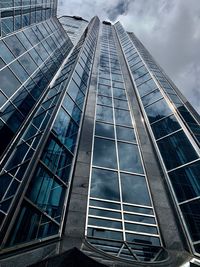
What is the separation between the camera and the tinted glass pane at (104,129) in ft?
53.7

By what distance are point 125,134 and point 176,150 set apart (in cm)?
349

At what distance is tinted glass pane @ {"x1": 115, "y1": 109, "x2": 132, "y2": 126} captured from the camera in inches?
728

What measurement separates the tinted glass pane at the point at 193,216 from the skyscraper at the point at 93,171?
4cm

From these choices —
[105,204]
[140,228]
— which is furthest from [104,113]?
[140,228]

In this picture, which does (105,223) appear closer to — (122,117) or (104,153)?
(104,153)

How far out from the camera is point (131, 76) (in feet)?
94.6

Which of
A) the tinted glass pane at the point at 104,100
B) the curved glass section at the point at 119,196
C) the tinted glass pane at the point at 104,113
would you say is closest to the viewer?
the curved glass section at the point at 119,196

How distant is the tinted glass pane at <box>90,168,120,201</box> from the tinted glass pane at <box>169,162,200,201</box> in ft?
9.89

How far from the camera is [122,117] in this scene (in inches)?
758

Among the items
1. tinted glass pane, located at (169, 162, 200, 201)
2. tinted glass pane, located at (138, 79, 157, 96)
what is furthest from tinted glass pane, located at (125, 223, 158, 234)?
tinted glass pane, located at (138, 79, 157, 96)

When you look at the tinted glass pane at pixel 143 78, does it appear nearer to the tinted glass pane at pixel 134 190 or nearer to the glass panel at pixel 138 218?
the tinted glass pane at pixel 134 190

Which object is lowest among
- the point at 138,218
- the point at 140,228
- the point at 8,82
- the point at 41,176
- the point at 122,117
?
the point at 140,228

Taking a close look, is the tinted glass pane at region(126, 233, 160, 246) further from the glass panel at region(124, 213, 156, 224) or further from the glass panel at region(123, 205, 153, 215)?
the glass panel at region(123, 205, 153, 215)

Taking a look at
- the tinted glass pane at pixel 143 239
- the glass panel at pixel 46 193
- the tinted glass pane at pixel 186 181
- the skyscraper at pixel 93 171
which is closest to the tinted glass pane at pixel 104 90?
the skyscraper at pixel 93 171
